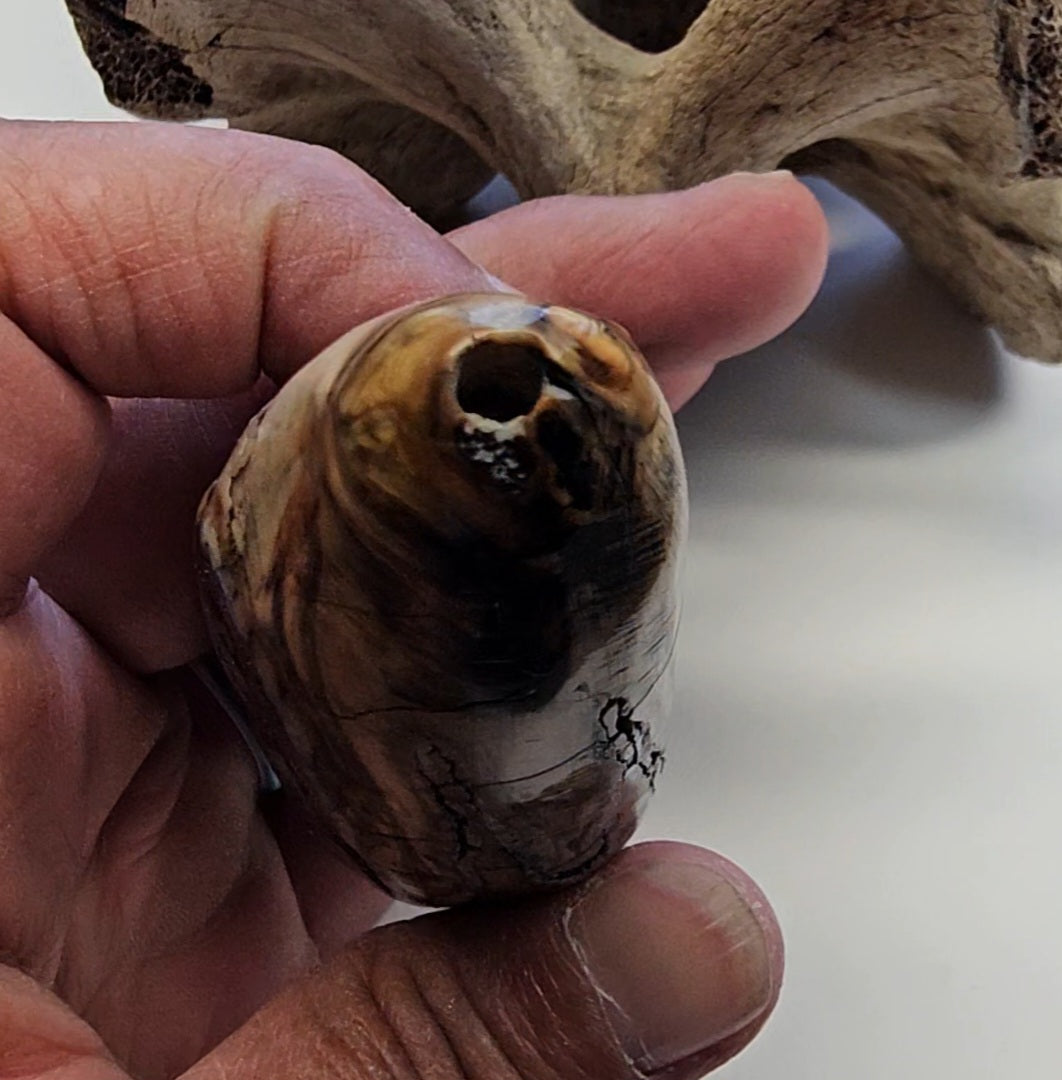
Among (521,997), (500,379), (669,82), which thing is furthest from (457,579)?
(669,82)

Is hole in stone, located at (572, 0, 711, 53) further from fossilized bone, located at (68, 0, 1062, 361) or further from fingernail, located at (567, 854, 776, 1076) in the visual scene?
fingernail, located at (567, 854, 776, 1076)

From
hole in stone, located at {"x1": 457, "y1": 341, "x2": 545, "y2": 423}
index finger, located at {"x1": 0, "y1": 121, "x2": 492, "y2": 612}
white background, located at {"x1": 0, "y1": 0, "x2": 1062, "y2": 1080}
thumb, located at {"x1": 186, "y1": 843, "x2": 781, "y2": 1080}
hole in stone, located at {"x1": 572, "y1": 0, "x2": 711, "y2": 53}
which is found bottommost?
white background, located at {"x1": 0, "y1": 0, "x2": 1062, "y2": 1080}

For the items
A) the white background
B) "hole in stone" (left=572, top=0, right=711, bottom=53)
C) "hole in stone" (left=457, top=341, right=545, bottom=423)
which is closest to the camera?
"hole in stone" (left=457, top=341, right=545, bottom=423)

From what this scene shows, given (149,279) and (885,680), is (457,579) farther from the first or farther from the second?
(885,680)

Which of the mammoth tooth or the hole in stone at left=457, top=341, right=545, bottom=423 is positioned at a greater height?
the hole in stone at left=457, top=341, right=545, bottom=423

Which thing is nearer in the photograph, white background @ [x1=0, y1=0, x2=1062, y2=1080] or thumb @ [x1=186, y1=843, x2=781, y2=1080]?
thumb @ [x1=186, y1=843, x2=781, y2=1080]

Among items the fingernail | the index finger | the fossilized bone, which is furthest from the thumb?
the fossilized bone

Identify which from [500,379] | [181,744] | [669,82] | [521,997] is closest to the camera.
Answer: [500,379]
